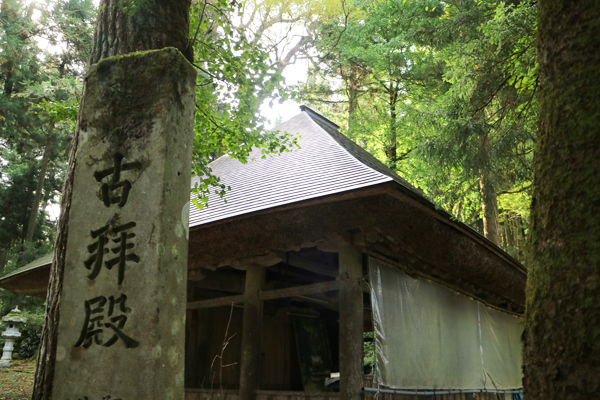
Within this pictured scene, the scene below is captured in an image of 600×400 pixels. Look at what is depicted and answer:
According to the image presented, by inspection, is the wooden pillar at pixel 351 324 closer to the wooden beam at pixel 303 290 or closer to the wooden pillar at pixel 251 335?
the wooden beam at pixel 303 290

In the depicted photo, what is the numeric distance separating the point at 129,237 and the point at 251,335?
361 cm

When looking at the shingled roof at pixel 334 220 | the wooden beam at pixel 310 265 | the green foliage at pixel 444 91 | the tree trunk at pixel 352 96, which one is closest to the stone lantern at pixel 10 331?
the shingled roof at pixel 334 220

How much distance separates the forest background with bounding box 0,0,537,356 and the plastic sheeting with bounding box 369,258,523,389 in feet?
4.10

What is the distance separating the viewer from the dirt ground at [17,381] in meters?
8.23

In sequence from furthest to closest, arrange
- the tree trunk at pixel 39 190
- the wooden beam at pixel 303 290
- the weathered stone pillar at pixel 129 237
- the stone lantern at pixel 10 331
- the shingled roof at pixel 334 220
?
the tree trunk at pixel 39 190
the stone lantern at pixel 10 331
the wooden beam at pixel 303 290
the shingled roof at pixel 334 220
the weathered stone pillar at pixel 129 237

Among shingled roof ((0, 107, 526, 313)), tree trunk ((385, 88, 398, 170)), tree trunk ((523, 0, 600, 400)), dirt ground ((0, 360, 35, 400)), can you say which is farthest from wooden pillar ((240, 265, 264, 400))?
tree trunk ((385, 88, 398, 170))

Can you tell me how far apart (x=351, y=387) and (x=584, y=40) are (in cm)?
376

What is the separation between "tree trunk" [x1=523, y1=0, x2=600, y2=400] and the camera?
1714 mm

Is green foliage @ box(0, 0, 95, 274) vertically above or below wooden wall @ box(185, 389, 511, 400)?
above

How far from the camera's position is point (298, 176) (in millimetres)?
5633

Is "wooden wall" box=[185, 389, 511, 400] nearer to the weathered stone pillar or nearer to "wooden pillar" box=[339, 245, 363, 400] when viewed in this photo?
"wooden pillar" box=[339, 245, 363, 400]

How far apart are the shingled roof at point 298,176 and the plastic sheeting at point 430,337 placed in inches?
46.4

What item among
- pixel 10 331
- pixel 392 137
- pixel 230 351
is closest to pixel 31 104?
pixel 10 331

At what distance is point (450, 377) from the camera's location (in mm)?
6160
